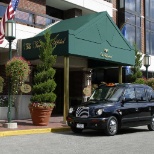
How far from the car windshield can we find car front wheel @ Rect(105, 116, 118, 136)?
2.94 feet

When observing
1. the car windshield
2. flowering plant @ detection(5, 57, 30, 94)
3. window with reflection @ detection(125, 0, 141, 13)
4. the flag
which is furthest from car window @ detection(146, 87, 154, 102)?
window with reflection @ detection(125, 0, 141, 13)

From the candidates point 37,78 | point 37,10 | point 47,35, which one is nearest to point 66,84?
point 37,78

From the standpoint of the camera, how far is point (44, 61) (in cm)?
1421

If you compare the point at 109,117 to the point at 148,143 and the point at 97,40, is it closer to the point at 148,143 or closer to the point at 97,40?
the point at 148,143

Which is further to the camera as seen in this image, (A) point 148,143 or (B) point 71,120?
(B) point 71,120

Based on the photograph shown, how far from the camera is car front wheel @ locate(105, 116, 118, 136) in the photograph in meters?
11.5

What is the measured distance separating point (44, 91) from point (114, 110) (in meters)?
3.57

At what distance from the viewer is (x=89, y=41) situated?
15.3 meters

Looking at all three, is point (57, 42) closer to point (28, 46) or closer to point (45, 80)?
point (45, 80)

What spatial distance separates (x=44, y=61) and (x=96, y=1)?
10840mm

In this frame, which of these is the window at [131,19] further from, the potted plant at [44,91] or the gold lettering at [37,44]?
the potted plant at [44,91]

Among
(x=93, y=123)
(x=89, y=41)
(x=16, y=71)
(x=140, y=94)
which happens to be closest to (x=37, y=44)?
(x=89, y=41)

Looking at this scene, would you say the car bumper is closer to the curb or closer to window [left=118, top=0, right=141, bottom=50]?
the curb

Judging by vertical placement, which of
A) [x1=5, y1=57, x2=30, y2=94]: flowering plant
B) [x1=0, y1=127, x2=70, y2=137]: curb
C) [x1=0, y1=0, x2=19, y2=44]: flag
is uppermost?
[x1=0, y1=0, x2=19, y2=44]: flag
